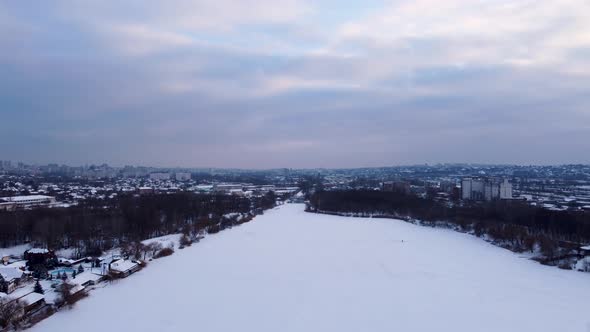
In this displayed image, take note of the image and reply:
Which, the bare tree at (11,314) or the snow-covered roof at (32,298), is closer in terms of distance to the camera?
the bare tree at (11,314)

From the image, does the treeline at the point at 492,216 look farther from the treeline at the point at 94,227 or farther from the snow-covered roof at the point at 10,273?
the snow-covered roof at the point at 10,273

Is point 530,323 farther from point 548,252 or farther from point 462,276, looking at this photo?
point 548,252

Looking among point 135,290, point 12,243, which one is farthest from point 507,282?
point 12,243

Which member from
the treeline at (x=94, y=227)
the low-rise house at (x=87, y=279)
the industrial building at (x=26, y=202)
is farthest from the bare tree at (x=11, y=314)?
the industrial building at (x=26, y=202)

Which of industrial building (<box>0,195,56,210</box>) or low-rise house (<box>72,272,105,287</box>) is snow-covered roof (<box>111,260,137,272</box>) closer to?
low-rise house (<box>72,272,105,287</box>)

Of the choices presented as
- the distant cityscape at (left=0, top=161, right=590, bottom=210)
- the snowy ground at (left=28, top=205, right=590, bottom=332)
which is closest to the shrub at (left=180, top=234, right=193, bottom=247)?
the snowy ground at (left=28, top=205, right=590, bottom=332)

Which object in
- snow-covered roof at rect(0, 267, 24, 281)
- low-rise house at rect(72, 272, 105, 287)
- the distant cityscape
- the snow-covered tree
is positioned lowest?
low-rise house at rect(72, 272, 105, 287)

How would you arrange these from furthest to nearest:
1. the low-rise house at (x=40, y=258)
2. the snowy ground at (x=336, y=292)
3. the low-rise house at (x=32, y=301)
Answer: the low-rise house at (x=40, y=258) → the low-rise house at (x=32, y=301) → the snowy ground at (x=336, y=292)
